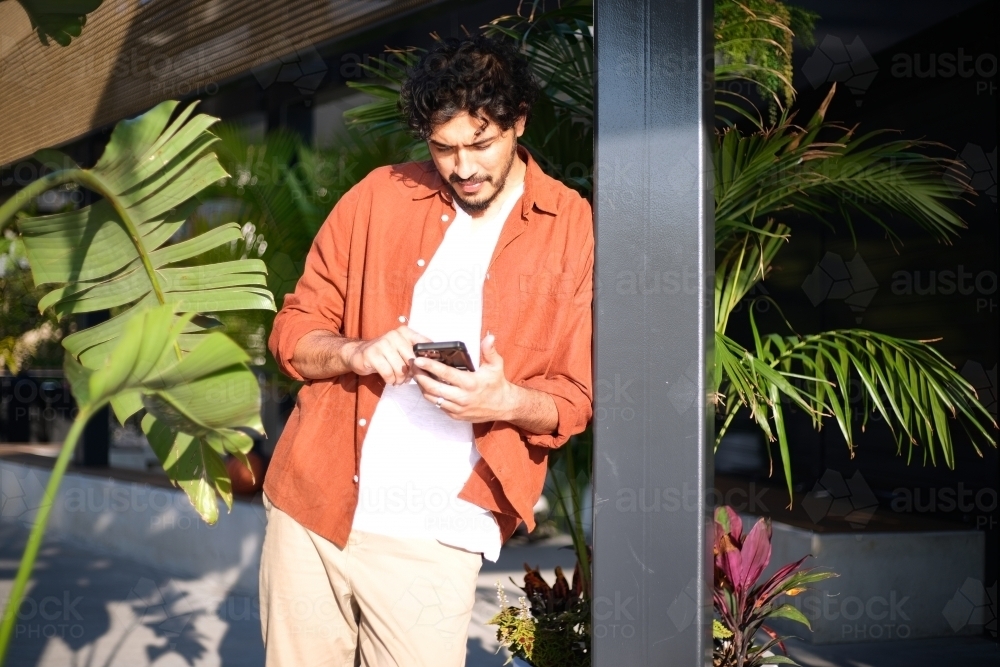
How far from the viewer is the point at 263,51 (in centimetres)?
355

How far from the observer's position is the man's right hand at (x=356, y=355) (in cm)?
167

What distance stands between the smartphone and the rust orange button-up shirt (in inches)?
7.8

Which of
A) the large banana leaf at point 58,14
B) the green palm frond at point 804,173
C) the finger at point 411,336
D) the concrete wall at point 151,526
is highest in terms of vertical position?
the large banana leaf at point 58,14

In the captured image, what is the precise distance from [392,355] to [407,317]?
23 centimetres

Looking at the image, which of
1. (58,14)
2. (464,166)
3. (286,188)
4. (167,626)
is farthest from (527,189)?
(167,626)

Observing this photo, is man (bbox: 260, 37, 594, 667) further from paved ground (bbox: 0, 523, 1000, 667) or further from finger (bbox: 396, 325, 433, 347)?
paved ground (bbox: 0, 523, 1000, 667)

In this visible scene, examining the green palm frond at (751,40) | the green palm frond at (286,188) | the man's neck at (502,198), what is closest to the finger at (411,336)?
the man's neck at (502,198)

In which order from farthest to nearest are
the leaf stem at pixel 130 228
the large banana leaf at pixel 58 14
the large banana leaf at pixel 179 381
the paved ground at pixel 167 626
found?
the paved ground at pixel 167 626
the large banana leaf at pixel 58 14
the leaf stem at pixel 130 228
the large banana leaf at pixel 179 381

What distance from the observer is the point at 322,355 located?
1798 millimetres

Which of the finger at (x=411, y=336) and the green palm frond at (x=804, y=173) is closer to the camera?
the finger at (x=411, y=336)

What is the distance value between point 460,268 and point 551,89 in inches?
46.3

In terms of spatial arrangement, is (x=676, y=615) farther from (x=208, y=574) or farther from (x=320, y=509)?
(x=208, y=574)

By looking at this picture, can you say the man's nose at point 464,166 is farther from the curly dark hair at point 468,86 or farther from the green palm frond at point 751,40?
the green palm frond at point 751,40

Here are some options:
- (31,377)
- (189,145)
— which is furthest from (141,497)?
(189,145)
